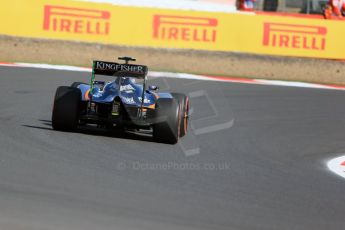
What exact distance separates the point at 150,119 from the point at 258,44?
10.0 meters

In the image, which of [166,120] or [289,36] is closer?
[166,120]

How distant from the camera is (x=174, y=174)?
28.5ft

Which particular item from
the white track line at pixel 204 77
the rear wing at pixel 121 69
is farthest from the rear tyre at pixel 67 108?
the white track line at pixel 204 77

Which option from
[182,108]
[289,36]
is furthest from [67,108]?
[289,36]

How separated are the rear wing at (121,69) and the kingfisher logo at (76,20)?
30.0 ft

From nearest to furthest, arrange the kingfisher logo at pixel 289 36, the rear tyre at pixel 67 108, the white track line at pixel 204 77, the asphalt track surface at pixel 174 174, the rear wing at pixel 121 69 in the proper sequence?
1. the asphalt track surface at pixel 174 174
2. the rear tyre at pixel 67 108
3. the rear wing at pixel 121 69
4. the white track line at pixel 204 77
5. the kingfisher logo at pixel 289 36

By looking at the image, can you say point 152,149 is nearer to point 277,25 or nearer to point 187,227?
point 187,227

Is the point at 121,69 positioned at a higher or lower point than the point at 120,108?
higher

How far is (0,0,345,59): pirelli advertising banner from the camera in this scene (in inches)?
778

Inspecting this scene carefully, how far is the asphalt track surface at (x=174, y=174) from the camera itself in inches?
259

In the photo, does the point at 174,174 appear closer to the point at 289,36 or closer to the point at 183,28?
the point at 183,28

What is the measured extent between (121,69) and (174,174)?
101 inches

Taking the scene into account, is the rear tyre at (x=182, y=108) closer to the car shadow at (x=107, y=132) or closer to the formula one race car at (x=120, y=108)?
the formula one race car at (x=120, y=108)

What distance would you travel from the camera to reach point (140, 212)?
6707 millimetres
